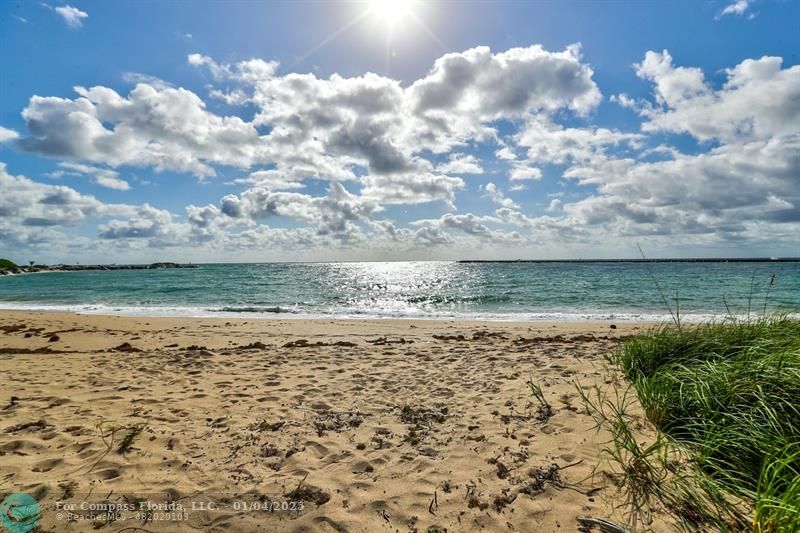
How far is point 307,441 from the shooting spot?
177 inches

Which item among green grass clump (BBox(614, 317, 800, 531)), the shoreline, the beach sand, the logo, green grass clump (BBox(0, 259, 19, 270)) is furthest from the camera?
green grass clump (BBox(0, 259, 19, 270))

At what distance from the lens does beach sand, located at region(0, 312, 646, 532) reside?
322 cm

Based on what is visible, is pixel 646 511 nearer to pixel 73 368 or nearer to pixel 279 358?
pixel 279 358

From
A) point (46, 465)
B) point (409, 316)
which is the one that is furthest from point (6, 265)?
point (46, 465)

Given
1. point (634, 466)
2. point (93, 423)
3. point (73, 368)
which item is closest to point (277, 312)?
point (73, 368)

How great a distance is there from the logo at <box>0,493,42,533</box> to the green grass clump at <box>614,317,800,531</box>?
18.4 feet

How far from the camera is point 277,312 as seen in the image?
68.7 ft

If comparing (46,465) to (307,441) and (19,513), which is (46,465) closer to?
(19,513)

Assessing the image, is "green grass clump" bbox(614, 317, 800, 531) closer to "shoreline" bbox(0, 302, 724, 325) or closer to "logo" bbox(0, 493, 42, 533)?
"logo" bbox(0, 493, 42, 533)

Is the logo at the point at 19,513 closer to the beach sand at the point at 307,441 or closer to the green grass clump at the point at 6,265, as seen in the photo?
the beach sand at the point at 307,441

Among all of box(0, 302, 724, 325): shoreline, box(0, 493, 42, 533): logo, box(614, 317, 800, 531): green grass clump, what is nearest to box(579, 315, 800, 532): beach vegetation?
box(614, 317, 800, 531): green grass clump

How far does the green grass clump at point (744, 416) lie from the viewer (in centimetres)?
268

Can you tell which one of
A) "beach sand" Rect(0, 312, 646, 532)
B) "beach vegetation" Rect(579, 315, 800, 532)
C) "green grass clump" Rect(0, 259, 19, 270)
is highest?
"green grass clump" Rect(0, 259, 19, 270)

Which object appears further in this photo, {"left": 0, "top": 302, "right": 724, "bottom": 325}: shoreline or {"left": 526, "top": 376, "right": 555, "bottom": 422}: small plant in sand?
{"left": 0, "top": 302, "right": 724, "bottom": 325}: shoreline
